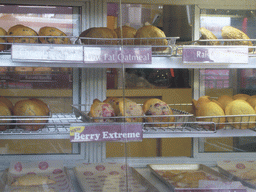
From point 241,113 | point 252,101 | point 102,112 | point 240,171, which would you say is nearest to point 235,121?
point 241,113

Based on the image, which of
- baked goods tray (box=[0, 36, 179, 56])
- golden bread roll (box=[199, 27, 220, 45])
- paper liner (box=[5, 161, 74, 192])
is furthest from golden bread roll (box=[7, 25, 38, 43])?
golden bread roll (box=[199, 27, 220, 45])

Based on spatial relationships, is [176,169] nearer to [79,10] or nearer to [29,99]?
[29,99]

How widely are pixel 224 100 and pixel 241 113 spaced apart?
0.11m

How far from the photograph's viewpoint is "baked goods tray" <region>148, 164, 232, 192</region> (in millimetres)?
1318

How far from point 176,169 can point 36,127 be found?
2.24ft

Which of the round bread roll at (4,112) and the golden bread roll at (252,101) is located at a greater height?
the golden bread roll at (252,101)

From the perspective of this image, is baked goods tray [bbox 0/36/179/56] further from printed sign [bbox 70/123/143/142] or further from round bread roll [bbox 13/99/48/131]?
printed sign [bbox 70/123/143/142]

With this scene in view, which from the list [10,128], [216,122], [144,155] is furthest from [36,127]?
[216,122]

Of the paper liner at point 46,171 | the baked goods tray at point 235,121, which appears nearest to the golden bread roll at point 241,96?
the baked goods tray at point 235,121

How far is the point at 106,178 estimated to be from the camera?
4.39 ft

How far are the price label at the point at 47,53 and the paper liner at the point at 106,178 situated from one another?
528 millimetres

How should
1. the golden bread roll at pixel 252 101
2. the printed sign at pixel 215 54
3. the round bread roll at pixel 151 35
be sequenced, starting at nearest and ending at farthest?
the printed sign at pixel 215 54 → the round bread roll at pixel 151 35 → the golden bread roll at pixel 252 101

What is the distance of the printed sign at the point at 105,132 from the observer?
1102mm

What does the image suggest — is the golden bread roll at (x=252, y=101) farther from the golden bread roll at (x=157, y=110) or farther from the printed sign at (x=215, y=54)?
the golden bread roll at (x=157, y=110)
